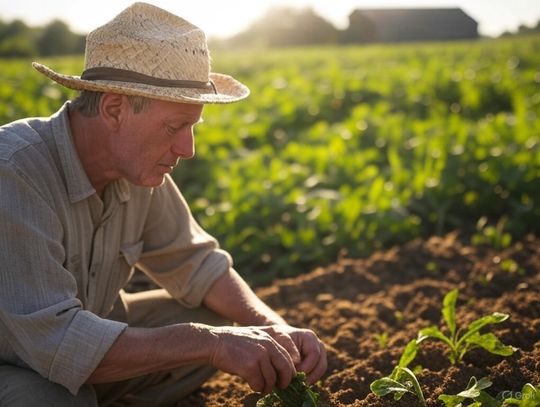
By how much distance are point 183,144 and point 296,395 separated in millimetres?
966

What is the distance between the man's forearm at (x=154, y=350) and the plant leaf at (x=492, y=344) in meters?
1.05

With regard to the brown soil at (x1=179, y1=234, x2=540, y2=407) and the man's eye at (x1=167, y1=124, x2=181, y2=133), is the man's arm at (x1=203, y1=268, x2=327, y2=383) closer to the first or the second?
the brown soil at (x1=179, y1=234, x2=540, y2=407)

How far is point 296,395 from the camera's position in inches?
89.7

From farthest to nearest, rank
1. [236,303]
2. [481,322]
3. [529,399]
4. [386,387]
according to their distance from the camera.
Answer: [236,303], [481,322], [386,387], [529,399]

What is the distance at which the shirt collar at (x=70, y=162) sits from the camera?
236cm

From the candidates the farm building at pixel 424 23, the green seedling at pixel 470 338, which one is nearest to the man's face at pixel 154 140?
the green seedling at pixel 470 338

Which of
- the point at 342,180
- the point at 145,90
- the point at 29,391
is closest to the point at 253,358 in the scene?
the point at 29,391


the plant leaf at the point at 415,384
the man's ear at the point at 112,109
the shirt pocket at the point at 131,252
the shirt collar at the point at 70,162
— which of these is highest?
the man's ear at the point at 112,109

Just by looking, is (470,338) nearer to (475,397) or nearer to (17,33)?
(475,397)

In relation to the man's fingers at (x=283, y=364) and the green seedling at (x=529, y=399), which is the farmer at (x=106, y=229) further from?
the green seedling at (x=529, y=399)

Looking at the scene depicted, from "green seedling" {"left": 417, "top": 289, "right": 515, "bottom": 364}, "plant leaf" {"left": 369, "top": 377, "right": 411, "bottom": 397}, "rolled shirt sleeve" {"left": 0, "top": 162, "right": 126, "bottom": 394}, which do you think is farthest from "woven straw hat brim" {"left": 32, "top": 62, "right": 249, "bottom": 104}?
"green seedling" {"left": 417, "top": 289, "right": 515, "bottom": 364}

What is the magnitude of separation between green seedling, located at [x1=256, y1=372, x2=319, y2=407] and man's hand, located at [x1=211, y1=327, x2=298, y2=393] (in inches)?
2.7

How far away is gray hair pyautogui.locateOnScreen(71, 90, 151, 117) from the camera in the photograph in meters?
2.28

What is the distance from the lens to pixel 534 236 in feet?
15.3
